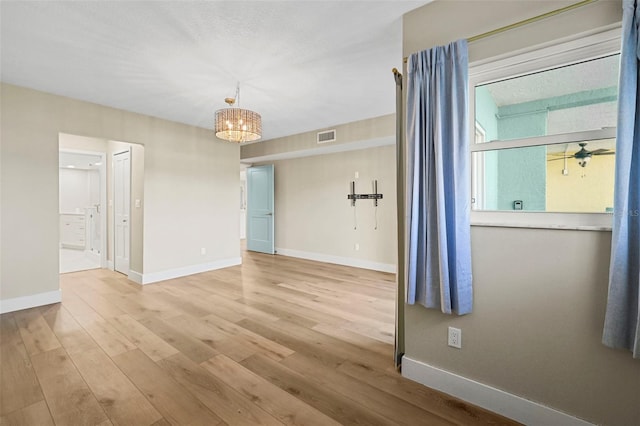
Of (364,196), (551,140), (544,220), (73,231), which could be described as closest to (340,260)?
(364,196)

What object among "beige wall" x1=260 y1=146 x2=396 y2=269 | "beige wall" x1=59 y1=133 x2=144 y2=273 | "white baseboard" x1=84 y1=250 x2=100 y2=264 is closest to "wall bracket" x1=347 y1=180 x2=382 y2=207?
"beige wall" x1=260 y1=146 x2=396 y2=269

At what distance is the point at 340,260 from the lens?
5.86 metres

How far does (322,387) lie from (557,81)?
7.87 feet

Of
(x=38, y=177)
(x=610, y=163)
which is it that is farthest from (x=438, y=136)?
(x=38, y=177)

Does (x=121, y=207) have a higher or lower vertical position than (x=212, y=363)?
higher

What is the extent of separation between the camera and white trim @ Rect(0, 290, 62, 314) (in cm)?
321

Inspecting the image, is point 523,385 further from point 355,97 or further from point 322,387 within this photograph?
point 355,97

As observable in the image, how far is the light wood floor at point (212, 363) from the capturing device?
168 cm

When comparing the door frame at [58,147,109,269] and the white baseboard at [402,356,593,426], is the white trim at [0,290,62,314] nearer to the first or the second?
the door frame at [58,147,109,269]

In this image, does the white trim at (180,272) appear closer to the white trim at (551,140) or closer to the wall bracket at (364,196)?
the wall bracket at (364,196)

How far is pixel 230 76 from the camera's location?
9.89ft

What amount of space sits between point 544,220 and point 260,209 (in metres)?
6.22

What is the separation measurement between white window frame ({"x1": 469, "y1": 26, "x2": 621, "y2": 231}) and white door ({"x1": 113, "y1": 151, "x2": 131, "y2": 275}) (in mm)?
5222

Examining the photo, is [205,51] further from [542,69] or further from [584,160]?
[584,160]
